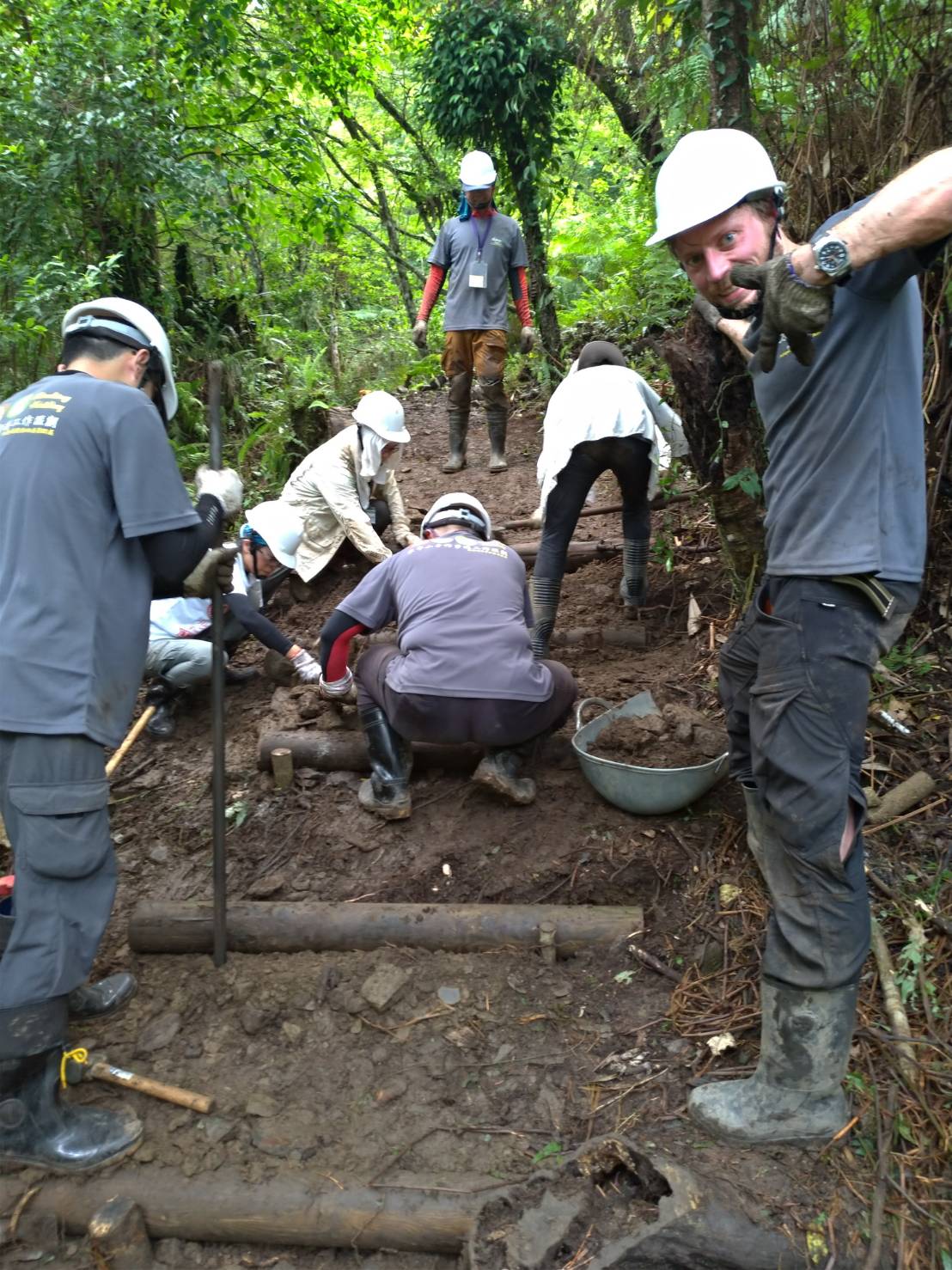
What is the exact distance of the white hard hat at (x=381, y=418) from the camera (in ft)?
20.2

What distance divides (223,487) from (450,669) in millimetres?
1183

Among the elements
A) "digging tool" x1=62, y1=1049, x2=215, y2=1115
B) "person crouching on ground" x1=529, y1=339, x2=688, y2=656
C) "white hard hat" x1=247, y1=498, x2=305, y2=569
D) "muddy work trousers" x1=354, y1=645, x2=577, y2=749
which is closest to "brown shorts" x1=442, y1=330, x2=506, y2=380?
"person crouching on ground" x1=529, y1=339, x2=688, y2=656

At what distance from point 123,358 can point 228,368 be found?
6.99m

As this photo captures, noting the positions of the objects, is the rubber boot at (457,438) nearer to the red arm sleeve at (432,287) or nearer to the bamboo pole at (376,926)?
the red arm sleeve at (432,287)

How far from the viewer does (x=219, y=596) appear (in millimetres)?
3369

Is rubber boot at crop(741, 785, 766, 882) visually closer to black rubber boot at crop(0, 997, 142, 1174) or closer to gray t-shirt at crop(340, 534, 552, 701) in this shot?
gray t-shirt at crop(340, 534, 552, 701)

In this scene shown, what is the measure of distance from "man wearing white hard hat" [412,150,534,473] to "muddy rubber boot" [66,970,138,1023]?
5575 mm

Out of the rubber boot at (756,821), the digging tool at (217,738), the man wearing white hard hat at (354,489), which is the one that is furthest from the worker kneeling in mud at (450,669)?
the man wearing white hard hat at (354,489)

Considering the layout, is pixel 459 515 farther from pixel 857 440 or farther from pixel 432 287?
pixel 432 287

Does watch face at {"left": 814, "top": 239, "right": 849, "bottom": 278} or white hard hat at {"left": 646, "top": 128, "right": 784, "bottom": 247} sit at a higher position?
white hard hat at {"left": 646, "top": 128, "right": 784, "bottom": 247}

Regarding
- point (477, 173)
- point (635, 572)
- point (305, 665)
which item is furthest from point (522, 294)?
point (305, 665)

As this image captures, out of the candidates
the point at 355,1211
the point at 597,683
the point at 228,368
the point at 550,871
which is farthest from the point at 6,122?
the point at 355,1211

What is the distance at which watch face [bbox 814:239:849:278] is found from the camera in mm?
1910

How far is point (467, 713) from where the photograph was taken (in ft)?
12.7
